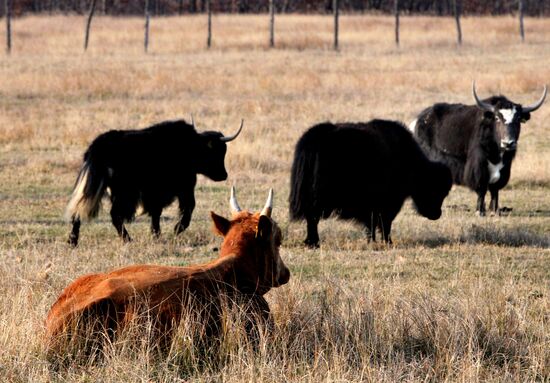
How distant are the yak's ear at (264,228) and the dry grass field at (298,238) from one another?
1.93 feet

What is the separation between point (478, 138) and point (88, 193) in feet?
19.5

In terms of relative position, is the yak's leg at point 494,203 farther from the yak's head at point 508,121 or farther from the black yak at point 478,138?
the yak's head at point 508,121

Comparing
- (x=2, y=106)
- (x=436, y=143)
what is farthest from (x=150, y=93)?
(x=436, y=143)

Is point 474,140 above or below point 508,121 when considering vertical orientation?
below

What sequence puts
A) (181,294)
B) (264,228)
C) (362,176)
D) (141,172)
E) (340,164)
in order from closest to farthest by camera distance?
(181,294) → (264,228) → (340,164) → (362,176) → (141,172)

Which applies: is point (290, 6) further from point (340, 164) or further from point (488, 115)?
point (340, 164)

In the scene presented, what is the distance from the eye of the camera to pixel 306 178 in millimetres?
11062

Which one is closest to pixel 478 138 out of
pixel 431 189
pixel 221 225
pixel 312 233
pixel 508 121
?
pixel 508 121

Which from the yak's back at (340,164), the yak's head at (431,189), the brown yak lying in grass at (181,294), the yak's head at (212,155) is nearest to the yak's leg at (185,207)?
the yak's head at (212,155)

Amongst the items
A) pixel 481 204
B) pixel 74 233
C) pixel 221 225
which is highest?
pixel 221 225

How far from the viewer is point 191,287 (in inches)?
242

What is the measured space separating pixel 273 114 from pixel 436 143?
7.57m

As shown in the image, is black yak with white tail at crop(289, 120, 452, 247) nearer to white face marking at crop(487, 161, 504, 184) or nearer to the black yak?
the black yak

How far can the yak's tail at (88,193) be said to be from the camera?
35.7 ft
